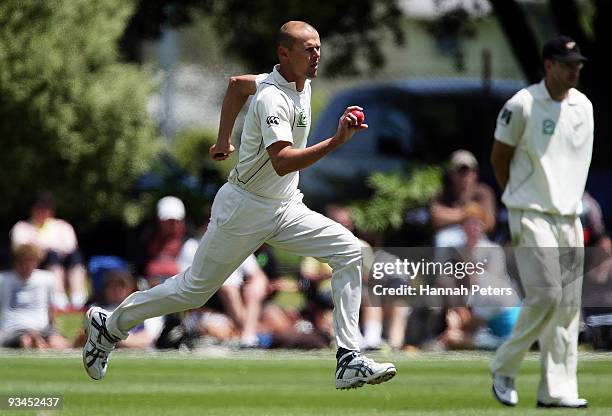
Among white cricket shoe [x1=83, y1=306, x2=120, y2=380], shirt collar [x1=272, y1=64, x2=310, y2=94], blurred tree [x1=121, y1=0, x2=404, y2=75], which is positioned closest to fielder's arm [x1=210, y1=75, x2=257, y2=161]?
shirt collar [x1=272, y1=64, x2=310, y2=94]

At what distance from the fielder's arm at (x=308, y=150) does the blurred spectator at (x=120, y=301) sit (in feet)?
19.6

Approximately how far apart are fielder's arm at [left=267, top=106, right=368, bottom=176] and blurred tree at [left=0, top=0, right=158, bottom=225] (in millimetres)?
10895

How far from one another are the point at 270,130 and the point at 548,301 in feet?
7.56

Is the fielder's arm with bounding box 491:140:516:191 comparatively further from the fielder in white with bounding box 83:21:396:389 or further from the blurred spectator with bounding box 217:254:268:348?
the blurred spectator with bounding box 217:254:268:348

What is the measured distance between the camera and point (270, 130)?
8.39 meters

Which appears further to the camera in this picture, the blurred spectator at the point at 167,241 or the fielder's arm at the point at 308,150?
the blurred spectator at the point at 167,241

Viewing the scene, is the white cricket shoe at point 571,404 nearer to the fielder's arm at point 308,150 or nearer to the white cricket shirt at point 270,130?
the white cricket shirt at point 270,130

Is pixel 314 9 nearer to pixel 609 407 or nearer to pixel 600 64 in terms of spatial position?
pixel 600 64

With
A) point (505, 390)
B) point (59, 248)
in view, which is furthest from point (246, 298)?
point (505, 390)

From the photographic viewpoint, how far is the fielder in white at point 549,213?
947cm

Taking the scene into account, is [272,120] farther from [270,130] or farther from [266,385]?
[266,385]

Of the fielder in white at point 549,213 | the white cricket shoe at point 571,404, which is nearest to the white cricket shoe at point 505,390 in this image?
the fielder in white at point 549,213

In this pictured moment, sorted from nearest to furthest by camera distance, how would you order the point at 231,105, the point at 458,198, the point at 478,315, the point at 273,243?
the point at 273,243, the point at 231,105, the point at 478,315, the point at 458,198

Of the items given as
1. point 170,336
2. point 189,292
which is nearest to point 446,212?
point 170,336
